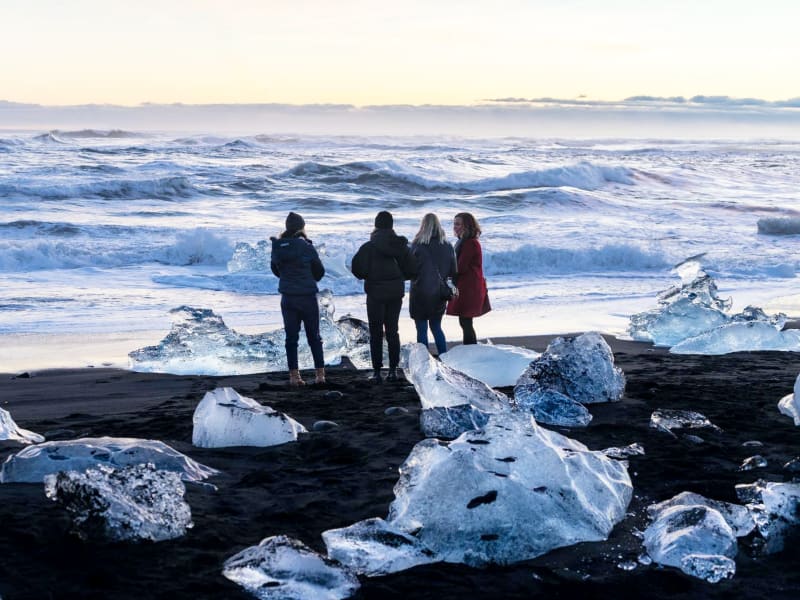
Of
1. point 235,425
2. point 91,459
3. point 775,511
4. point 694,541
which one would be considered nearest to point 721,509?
point 775,511

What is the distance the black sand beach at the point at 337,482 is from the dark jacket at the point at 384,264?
3.05 feet

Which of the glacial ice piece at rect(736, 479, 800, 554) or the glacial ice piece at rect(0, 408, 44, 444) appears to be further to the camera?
the glacial ice piece at rect(0, 408, 44, 444)

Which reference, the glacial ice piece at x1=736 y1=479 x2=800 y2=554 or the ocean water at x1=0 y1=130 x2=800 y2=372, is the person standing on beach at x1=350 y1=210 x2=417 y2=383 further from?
the glacial ice piece at x1=736 y1=479 x2=800 y2=554

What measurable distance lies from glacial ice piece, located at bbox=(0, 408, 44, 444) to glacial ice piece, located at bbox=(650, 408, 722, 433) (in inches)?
167

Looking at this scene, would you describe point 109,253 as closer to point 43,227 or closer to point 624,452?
point 43,227

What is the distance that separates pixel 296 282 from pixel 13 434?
3224mm

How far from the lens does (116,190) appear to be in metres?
34.3

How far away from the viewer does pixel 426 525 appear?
4.40 metres

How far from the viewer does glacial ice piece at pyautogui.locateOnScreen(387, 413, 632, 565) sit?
429cm

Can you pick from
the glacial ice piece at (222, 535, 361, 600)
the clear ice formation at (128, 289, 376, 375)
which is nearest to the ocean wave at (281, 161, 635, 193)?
the clear ice formation at (128, 289, 376, 375)

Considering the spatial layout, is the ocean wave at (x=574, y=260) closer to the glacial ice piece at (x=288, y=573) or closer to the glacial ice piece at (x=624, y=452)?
the glacial ice piece at (x=624, y=452)

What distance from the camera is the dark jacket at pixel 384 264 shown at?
8.90m

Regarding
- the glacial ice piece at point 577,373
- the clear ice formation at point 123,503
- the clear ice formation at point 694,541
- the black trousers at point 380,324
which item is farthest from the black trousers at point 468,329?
the clear ice formation at point 123,503

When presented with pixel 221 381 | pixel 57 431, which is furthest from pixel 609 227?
pixel 57 431
